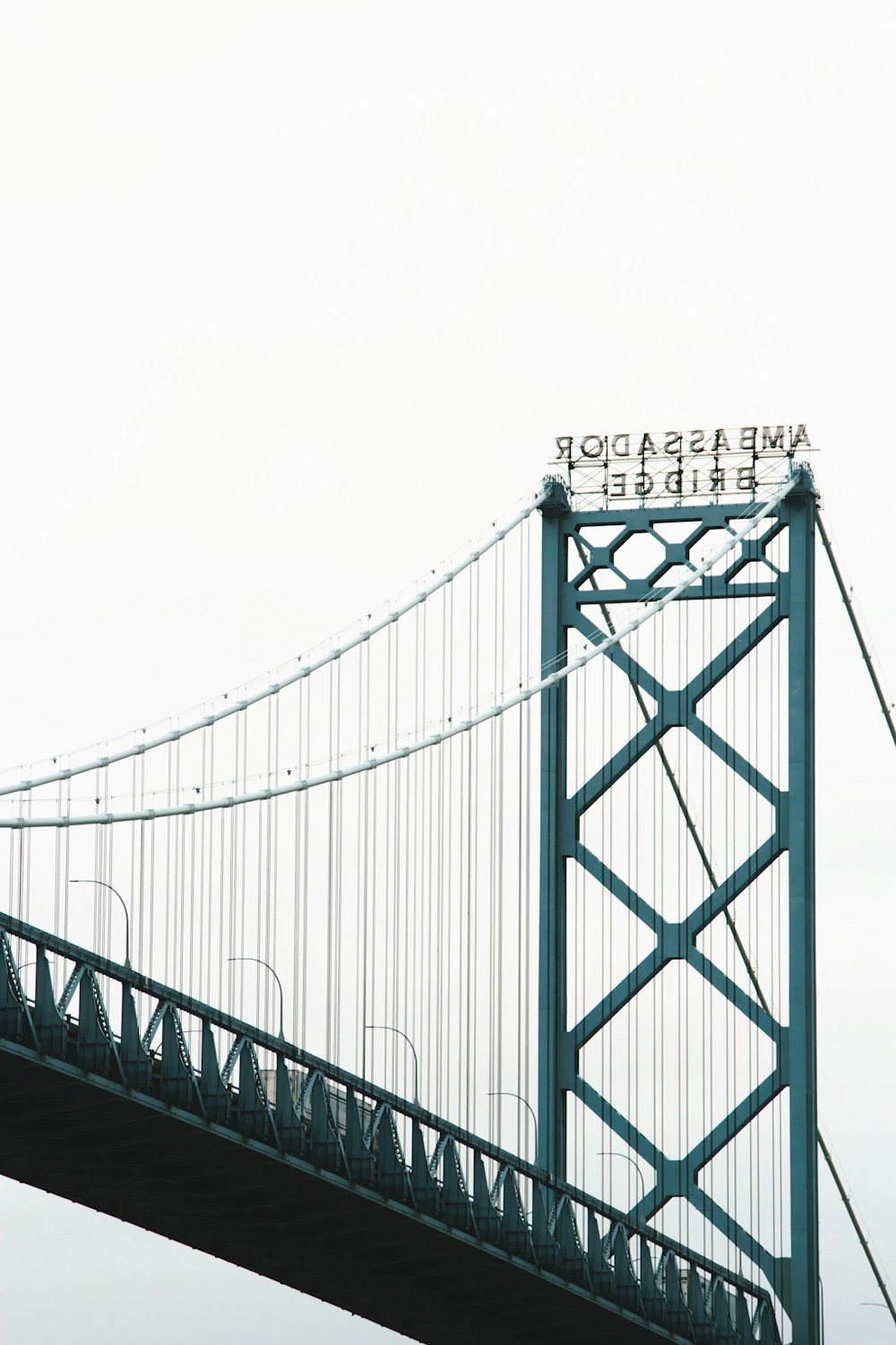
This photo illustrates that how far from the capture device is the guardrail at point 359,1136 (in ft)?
178

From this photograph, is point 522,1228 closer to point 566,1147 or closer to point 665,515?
point 566,1147

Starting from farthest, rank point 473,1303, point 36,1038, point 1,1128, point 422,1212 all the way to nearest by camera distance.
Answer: point 473,1303, point 422,1212, point 1,1128, point 36,1038

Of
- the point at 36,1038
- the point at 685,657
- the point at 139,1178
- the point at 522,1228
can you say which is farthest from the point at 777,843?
the point at 36,1038

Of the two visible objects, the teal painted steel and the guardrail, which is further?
the teal painted steel

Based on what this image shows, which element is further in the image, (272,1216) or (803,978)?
(803,978)

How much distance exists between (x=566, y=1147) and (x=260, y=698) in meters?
9.89

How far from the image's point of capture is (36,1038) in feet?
176

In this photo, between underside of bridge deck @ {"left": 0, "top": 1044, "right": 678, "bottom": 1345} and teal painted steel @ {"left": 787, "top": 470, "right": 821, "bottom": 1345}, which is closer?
underside of bridge deck @ {"left": 0, "top": 1044, "right": 678, "bottom": 1345}

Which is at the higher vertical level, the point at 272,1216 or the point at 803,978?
the point at 803,978

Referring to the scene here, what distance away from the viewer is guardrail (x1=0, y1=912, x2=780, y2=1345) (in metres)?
54.4

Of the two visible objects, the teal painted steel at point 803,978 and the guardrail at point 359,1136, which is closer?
the guardrail at point 359,1136

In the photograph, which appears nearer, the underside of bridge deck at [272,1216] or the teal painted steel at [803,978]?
the underside of bridge deck at [272,1216]

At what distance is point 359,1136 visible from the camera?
61.2m

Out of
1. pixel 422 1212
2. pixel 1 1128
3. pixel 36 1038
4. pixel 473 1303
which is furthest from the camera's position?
pixel 473 1303
